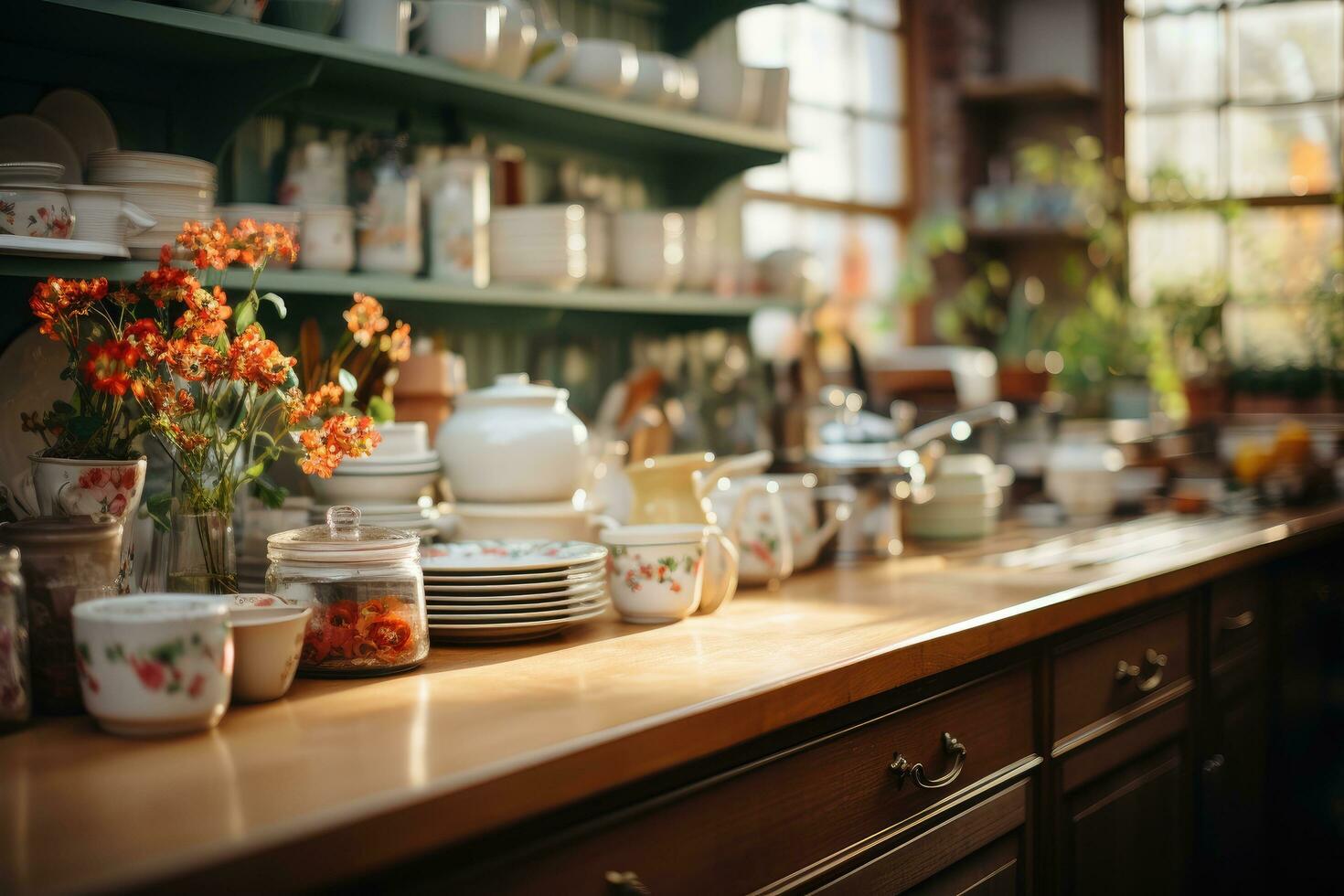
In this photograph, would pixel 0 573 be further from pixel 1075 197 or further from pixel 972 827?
pixel 1075 197

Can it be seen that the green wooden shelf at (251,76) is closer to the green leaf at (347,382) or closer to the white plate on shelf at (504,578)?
the green leaf at (347,382)

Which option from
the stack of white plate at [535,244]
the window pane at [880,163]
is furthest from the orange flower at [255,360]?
the window pane at [880,163]

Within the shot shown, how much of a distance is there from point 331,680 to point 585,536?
1.87 feet

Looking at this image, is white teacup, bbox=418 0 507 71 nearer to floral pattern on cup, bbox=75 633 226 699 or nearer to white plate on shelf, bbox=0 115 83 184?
white plate on shelf, bbox=0 115 83 184

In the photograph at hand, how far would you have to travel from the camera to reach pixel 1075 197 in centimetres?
405

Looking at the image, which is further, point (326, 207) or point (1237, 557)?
point (1237, 557)

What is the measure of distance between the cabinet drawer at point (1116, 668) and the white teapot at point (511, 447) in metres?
0.72

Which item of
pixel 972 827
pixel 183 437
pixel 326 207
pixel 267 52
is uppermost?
pixel 267 52

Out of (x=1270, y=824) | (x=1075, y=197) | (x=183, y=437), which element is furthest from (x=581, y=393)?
(x=1075, y=197)

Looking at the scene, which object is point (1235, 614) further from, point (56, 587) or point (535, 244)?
point (56, 587)

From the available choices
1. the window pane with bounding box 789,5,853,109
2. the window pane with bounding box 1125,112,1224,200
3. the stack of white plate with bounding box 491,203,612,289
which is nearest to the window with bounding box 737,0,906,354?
the window pane with bounding box 789,5,853,109

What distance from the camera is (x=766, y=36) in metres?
3.57

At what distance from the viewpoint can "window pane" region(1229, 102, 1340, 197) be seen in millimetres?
4133

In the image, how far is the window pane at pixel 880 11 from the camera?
4039 millimetres
